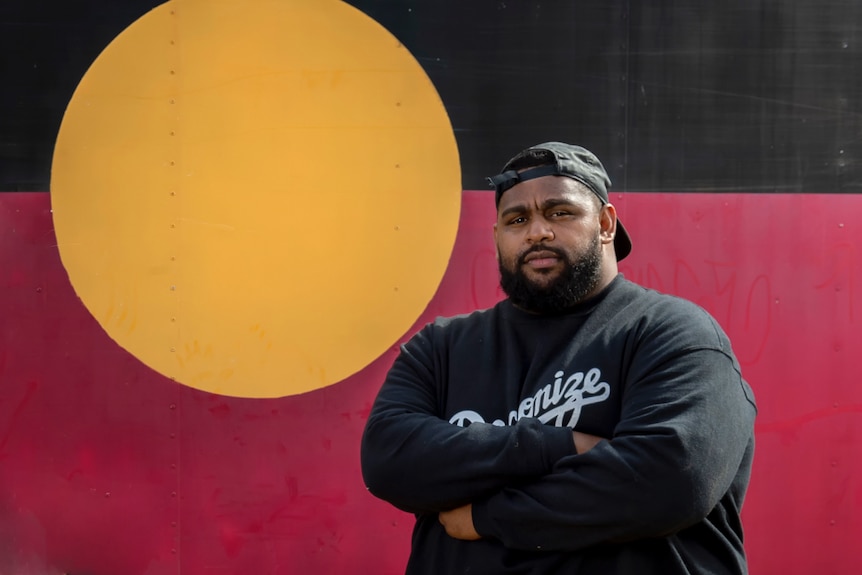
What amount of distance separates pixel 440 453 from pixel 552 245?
16.7 inches

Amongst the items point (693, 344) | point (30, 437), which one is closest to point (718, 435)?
point (693, 344)

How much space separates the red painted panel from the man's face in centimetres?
65

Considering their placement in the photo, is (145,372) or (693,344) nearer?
(693,344)

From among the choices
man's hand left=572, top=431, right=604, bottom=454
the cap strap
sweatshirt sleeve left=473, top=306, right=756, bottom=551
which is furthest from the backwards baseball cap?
man's hand left=572, top=431, right=604, bottom=454

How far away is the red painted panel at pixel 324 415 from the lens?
206cm

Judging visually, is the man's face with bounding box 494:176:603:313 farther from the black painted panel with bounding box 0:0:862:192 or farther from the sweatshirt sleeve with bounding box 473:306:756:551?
the black painted panel with bounding box 0:0:862:192

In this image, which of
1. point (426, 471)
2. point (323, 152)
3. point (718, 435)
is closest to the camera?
point (718, 435)

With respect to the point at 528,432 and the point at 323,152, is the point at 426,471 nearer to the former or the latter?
the point at 528,432

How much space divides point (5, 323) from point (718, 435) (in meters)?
1.84

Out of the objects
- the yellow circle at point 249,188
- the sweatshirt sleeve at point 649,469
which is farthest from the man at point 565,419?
the yellow circle at point 249,188

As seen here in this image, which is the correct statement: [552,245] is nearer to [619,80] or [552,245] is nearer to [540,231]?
[540,231]

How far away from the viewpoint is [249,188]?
2.04 metres

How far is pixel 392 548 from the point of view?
208 centimetres

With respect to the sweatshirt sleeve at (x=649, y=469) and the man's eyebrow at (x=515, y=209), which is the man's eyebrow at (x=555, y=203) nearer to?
the man's eyebrow at (x=515, y=209)
